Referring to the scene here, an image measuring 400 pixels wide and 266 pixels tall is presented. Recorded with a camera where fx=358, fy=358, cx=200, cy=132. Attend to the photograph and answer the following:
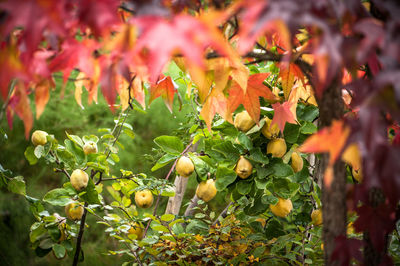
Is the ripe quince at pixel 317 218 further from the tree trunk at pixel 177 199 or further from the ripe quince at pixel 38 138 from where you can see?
the ripe quince at pixel 38 138

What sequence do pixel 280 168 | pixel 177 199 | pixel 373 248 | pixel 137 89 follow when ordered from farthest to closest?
1. pixel 177 199
2. pixel 280 168
3. pixel 137 89
4. pixel 373 248

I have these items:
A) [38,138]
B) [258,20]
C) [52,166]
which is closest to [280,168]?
[258,20]

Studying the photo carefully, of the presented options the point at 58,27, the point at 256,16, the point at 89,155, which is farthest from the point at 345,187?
the point at 89,155

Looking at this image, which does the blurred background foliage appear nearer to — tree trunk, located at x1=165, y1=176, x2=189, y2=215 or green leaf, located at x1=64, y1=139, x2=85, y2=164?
tree trunk, located at x1=165, y1=176, x2=189, y2=215

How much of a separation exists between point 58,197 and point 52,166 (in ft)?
2.27

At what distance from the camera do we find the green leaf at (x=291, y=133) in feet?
2.76

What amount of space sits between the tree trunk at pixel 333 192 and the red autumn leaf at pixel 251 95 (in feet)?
0.59

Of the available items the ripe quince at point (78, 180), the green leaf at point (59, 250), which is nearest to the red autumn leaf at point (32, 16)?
the ripe quince at point (78, 180)

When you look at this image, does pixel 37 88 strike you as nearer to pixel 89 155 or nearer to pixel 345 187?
pixel 345 187

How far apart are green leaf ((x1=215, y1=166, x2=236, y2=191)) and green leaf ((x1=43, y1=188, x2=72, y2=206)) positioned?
1.32 ft

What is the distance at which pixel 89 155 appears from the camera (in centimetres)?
100

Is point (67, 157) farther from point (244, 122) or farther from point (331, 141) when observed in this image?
point (331, 141)

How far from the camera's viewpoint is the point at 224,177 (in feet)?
2.70

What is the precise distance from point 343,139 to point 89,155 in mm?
801
